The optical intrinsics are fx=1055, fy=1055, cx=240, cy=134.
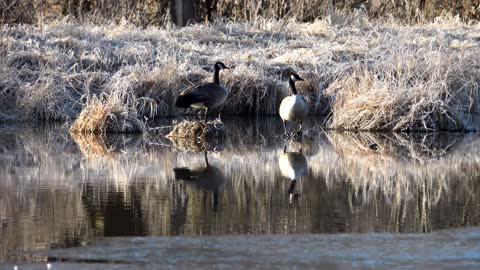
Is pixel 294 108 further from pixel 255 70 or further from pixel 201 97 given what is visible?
pixel 255 70

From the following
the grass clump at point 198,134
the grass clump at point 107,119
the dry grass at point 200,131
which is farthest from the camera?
the grass clump at point 107,119

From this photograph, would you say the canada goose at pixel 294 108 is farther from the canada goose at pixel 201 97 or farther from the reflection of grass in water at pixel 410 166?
the canada goose at pixel 201 97

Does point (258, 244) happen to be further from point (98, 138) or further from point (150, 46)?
point (150, 46)

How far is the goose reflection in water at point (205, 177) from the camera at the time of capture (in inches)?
400

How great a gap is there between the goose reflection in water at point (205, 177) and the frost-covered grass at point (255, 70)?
439 cm

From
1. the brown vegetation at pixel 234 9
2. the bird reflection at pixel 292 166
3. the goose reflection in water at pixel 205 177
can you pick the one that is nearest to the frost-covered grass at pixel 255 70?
the brown vegetation at pixel 234 9

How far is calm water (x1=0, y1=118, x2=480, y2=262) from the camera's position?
8219mm

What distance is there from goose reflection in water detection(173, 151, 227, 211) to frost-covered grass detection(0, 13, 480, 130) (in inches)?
173

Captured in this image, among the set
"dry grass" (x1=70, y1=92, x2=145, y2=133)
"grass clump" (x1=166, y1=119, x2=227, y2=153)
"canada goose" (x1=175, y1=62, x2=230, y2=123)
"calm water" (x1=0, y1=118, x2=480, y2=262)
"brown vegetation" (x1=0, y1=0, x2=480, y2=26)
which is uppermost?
"brown vegetation" (x1=0, y1=0, x2=480, y2=26)

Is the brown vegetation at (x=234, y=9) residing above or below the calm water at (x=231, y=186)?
above

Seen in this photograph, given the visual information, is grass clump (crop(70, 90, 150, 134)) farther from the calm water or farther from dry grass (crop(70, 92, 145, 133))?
the calm water

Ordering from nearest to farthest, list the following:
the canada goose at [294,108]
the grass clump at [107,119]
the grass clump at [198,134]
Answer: the grass clump at [198,134] < the canada goose at [294,108] < the grass clump at [107,119]

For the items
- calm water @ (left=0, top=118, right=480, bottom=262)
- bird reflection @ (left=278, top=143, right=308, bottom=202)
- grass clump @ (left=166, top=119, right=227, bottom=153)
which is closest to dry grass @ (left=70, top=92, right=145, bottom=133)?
calm water @ (left=0, top=118, right=480, bottom=262)

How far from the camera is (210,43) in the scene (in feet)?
67.6
